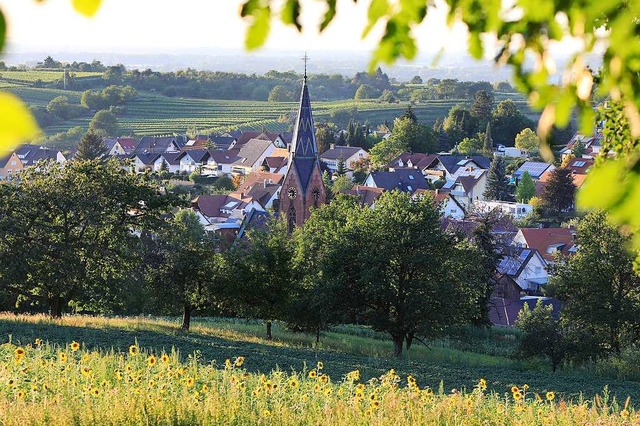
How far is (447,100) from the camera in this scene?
135 meters

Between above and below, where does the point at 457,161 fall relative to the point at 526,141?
below

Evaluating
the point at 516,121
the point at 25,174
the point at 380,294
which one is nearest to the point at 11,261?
the point at 25,174

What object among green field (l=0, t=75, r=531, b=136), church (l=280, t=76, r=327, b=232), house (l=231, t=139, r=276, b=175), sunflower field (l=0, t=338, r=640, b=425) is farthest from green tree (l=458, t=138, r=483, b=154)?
sunflower field (l=0, t=338, r=640, b=425)

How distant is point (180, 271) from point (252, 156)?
66.0 meters

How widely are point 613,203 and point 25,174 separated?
23398 millimetres

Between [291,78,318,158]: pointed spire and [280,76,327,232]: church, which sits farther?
[280,76,327,232]: church

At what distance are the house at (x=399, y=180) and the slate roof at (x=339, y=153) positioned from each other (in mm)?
12944

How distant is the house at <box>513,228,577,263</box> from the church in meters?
11.6

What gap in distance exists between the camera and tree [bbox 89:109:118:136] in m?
110

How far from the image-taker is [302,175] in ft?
164

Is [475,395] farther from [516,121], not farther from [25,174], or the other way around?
[516,121]

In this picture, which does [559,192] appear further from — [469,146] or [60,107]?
[60,107]

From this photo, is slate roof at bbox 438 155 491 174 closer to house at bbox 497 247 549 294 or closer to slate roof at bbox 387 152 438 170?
slate roof at bbox 387 152 438 170

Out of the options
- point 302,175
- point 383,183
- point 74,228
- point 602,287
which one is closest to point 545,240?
point 302,175
